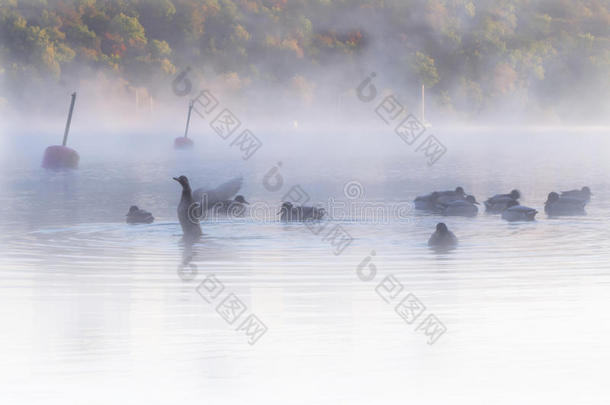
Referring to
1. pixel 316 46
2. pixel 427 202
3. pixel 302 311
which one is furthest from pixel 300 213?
pixel 316 46

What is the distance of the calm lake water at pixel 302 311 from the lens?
28.0ft

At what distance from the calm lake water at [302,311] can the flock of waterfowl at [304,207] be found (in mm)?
362

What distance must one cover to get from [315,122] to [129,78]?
71.3 feet

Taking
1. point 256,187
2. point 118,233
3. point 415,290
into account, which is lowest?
point 415,290

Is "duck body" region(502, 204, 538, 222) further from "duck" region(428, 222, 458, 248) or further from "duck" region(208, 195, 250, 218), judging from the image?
"duck" region(208, 195, 250, 218)

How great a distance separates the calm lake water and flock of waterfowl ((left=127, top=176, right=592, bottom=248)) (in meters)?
0.36

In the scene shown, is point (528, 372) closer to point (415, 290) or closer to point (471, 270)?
point (415, 290)

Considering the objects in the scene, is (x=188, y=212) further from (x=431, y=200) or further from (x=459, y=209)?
(x=431, y=200)

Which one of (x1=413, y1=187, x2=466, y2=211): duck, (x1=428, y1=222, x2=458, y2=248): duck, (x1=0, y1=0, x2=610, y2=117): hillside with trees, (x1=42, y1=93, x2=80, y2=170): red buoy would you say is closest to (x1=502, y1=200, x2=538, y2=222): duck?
(x1=413, y1=187, x2=466, y2=211): duck

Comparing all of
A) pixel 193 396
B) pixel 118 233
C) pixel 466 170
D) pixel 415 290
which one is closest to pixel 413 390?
pixel 193 396

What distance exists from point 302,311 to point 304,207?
884cm

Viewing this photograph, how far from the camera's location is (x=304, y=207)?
790 inches

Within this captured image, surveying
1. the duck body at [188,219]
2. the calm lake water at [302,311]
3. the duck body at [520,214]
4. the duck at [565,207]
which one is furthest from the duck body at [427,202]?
the duck body at [188,219]

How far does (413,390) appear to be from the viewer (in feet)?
27.3
